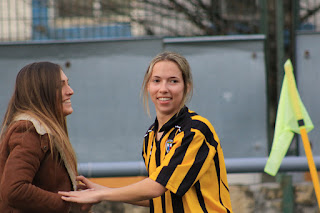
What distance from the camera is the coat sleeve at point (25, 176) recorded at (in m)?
2.66

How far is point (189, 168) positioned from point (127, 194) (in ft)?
1.09

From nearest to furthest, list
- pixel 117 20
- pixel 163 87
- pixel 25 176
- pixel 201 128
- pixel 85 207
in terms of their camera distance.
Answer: pixel 25 176 < pixel 201 128 < pixel 163 87 < pixel 85 207 < pixel 117 20

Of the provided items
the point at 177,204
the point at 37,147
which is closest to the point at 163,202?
the point at 177,204

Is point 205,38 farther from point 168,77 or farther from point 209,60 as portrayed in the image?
point 168,77

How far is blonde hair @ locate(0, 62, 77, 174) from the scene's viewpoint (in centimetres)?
290

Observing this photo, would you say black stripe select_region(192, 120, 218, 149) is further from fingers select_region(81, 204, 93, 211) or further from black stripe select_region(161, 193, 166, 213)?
fingers select_region(81, 204, 93, 211)

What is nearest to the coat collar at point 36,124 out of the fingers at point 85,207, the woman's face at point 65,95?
the woman's face at point 65,95

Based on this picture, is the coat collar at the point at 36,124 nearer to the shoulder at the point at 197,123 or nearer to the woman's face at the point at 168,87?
the woman's face at the point at 168,87

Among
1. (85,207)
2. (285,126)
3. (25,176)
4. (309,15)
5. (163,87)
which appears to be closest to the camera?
(25,176)

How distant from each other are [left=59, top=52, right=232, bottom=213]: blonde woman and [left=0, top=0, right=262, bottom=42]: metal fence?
3.97m

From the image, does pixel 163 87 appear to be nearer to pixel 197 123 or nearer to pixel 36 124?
pixel 197 123

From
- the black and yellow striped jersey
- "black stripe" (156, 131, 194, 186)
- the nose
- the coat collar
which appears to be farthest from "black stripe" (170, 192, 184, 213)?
the coat collar

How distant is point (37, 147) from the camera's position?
2760 millimetres

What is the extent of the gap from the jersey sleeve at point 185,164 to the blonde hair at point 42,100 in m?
0.53
